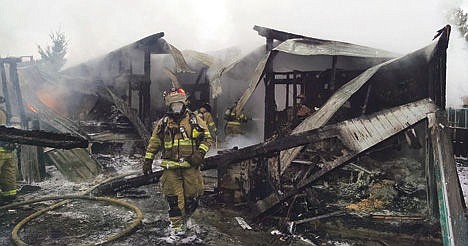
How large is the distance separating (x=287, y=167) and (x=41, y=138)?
3.51m

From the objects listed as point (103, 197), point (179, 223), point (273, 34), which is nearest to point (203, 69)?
point (273, 34)

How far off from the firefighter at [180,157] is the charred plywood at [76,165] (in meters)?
3.70

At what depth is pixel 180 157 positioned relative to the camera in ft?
16.3

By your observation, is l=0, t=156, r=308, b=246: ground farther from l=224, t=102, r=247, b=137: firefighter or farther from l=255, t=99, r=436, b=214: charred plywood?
l=224, t=102, r=247, b=137: firefighter

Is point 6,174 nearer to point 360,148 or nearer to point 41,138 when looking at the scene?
point 41,138

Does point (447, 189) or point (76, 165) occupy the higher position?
point (447, 189)

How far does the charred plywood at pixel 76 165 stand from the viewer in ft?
26.2

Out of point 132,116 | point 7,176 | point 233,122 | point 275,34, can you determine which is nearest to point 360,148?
point 275,34

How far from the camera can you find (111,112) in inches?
494

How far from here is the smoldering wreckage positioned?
14.1ft

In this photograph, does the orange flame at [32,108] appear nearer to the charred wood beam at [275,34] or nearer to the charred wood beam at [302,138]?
the charred wood beam at [275,34]

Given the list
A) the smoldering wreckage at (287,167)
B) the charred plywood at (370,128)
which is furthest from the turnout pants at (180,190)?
the charred plywood at (370,128)

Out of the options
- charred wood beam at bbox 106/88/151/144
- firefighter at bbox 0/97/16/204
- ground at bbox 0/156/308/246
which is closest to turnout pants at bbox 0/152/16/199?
firefighter at bbox 0/97/16/204

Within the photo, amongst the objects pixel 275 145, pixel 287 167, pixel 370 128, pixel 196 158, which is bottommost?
pixel 287 167
